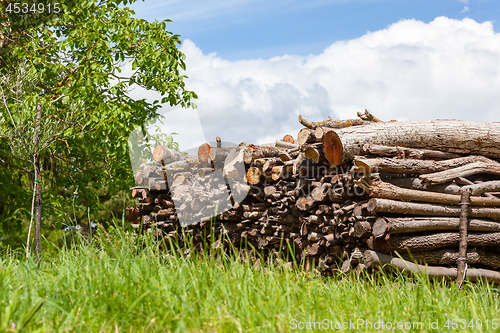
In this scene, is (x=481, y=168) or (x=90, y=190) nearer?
(x=481, y=168)

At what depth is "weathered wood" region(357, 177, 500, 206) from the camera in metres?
6.05

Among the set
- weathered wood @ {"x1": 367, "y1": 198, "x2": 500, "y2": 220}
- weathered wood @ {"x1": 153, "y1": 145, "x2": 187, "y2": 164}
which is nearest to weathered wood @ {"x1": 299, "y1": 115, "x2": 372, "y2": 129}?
weathered wood @ {"x1": 367, "y1": 198, "x2": 500, "y2": 220}

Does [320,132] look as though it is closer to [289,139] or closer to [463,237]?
[463,237]

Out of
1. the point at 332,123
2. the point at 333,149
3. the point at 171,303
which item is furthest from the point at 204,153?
the point at 171,303

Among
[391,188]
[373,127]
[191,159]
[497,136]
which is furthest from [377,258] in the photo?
[191,159]

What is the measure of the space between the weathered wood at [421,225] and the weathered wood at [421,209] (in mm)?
80

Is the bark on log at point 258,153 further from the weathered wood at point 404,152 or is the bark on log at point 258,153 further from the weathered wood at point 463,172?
the weathered wood at point 463,172

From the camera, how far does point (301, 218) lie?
7441 mm

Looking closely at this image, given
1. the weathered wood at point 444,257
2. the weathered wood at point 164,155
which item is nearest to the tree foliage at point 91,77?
the weathered wood at point 164,155

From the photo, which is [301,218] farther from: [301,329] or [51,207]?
[51,207]

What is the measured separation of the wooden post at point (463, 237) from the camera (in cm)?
625

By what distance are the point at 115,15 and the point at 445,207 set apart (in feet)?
26.3

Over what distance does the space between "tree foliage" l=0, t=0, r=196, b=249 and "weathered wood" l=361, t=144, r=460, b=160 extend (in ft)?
15.8

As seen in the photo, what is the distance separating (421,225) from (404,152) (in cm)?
114
